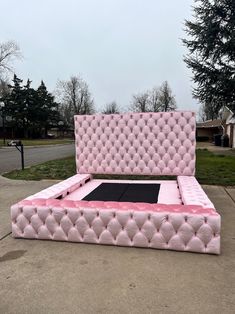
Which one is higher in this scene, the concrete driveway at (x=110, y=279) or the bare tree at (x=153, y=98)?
the bare tree at (x=153, y=98)

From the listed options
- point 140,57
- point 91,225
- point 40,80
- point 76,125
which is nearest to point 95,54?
point 140,57

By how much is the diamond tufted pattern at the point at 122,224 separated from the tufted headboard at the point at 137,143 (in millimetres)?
2981

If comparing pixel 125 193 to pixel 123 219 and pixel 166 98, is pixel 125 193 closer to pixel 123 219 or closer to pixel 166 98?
pixel 123 219

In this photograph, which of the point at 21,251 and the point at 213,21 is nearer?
the point at 21,251

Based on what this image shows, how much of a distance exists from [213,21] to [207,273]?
16.6 meters

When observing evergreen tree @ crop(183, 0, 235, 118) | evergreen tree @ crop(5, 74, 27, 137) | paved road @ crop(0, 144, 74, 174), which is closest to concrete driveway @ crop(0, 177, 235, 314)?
paved road @ crop(0, 144, 74, 174)

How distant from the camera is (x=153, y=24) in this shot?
13992 mm

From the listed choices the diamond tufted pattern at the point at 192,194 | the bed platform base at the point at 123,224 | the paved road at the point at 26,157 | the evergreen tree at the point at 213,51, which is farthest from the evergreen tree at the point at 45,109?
the bed platform base at the point at 123,224

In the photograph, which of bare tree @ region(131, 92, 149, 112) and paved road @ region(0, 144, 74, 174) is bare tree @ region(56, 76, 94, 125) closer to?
bare tree @ region(131, 92, 149, 112)

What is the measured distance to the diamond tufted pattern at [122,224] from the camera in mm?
3383

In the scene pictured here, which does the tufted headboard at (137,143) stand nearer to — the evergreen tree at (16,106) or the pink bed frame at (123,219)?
the pink bed frame at (123,219)

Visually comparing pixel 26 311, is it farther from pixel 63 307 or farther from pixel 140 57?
pixel 140 57

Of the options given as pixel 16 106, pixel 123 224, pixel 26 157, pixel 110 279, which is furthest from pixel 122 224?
pixel 16 106

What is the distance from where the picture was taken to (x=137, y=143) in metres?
6.68
